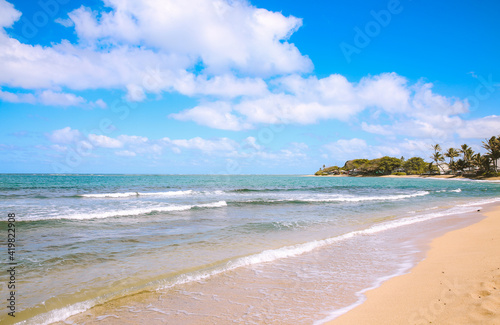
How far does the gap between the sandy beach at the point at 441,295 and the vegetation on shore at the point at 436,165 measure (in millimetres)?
97014

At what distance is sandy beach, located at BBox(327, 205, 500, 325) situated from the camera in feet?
12.5

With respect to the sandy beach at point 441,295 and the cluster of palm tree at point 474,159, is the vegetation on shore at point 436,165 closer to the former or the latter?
the cluster of palm tree at point 474,159

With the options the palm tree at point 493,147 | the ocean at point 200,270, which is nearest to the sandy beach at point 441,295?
the ocean at point 200,270

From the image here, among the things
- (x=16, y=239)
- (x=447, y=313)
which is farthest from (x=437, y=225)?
(x=16, y=239)

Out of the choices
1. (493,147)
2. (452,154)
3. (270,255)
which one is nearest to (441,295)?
(270,255)

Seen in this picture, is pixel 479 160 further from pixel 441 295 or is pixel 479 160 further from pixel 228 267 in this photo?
pixel 228 267

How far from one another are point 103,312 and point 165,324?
4.38 feet

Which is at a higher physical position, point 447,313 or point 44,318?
point 447,313

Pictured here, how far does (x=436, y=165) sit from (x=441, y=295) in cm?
14377

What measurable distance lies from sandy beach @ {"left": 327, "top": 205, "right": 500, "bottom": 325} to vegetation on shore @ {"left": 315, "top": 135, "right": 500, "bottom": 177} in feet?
318

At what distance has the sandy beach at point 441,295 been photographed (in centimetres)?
382

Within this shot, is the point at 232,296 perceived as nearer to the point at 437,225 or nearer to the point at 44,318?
the point at 44,318

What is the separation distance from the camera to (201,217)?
15969 millimetres

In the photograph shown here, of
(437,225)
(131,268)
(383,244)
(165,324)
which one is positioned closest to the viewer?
(165,324)
